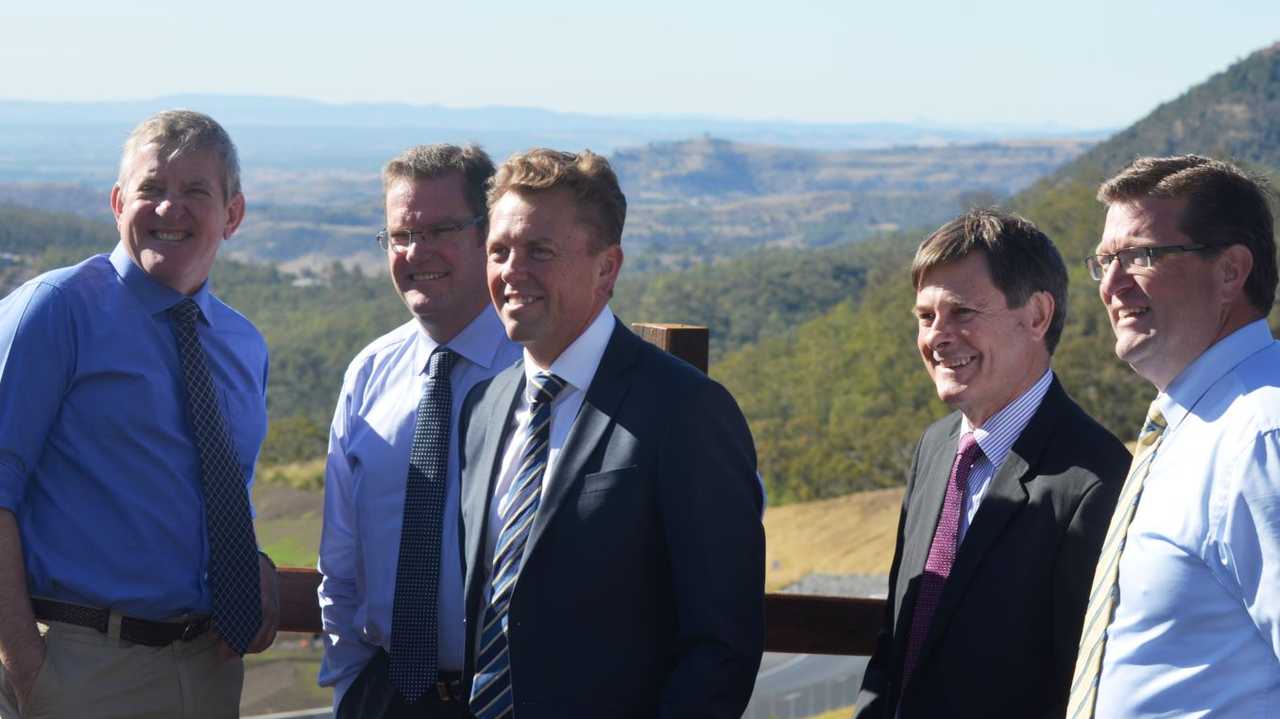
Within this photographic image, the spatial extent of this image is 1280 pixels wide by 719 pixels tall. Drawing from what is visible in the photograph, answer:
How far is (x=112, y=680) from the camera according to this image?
3105mm

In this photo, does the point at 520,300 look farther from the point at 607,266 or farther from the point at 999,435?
the point at 999,435

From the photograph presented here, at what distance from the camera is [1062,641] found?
2.57 metres

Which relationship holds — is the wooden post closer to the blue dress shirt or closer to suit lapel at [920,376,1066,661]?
suit lapel at [920,376,1066,661]

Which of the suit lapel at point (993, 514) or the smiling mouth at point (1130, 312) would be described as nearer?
the smiling mouth at point (1130, 312)

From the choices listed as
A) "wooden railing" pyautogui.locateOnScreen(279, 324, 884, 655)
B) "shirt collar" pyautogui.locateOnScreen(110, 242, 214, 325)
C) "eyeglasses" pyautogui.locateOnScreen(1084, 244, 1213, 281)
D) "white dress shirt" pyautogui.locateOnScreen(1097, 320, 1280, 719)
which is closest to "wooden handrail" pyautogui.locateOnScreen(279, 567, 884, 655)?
"wooden railing" pyautogui.locateOnScreen(279, 324, 884, 655)

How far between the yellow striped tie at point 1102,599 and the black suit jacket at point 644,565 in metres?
0.61

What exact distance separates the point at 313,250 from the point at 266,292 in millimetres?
51774

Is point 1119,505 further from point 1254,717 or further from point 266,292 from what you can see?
point 266,292

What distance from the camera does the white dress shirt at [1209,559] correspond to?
2100 mm

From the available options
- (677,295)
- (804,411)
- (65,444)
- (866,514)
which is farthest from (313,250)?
(65,444)

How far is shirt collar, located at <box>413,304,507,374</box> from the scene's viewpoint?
10.9 ft

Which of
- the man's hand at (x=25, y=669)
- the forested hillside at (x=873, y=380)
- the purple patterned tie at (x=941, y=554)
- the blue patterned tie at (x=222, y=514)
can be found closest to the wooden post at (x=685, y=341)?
the purple patterned tie at (x=941, y=554)

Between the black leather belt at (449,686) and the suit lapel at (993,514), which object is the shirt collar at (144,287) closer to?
the black leather belt at (449,686)

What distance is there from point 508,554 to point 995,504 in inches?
39.4
